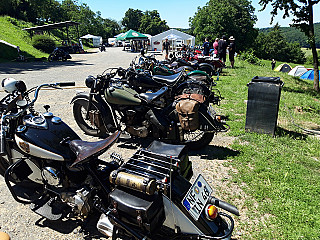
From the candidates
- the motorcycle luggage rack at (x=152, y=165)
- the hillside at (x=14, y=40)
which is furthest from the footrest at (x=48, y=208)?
the hillside at (x=14, y=40)

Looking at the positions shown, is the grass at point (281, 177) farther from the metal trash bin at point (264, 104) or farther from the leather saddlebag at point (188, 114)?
the leather saddlebag at point (188, 114)

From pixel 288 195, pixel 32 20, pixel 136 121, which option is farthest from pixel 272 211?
pixel 32 20

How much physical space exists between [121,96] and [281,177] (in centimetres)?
300

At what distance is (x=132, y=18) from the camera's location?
88.4 metres

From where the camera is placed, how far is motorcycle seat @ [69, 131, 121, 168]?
235 centimetres

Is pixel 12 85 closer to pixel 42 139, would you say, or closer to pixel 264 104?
pixel 42 139

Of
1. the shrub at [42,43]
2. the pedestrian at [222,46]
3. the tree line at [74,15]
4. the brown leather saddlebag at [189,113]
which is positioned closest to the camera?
the brown leather saddlebag at [189,113]

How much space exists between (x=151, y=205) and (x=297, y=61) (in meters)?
75.9

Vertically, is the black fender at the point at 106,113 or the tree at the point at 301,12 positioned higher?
the tree at the point at 301,12

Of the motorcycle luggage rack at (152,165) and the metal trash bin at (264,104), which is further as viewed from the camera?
the metal trash bin at (264,104)

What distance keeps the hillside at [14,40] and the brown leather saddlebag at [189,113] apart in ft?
64.8

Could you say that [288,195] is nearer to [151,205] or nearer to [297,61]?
[151,205]

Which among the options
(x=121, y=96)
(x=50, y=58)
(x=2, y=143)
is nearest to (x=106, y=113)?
(x=121, y=96)

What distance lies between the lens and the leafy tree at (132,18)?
88125 mm
